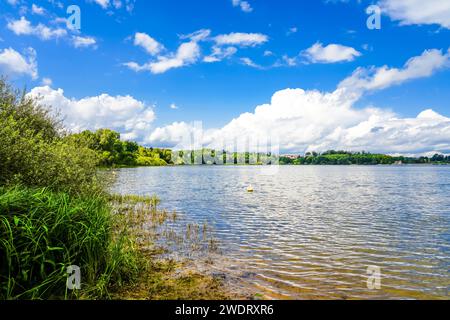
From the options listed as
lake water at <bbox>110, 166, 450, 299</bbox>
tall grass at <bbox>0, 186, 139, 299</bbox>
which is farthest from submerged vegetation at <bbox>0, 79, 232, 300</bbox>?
lake water at <bbox>110, 166, 450, 299</bbox>

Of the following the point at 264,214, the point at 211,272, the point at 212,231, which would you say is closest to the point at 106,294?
the point at 211,272

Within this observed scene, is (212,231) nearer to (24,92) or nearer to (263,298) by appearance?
(263,298)

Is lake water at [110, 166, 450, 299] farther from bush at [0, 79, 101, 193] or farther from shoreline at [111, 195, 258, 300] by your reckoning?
bush at [0, 79, 101, 193]

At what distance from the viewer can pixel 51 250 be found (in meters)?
8.16

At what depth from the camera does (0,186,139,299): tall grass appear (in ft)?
24.3

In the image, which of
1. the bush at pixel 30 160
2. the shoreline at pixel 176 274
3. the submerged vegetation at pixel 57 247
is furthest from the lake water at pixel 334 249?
the bush at pixel 30 160

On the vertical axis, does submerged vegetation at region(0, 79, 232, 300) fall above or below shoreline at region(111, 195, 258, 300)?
above

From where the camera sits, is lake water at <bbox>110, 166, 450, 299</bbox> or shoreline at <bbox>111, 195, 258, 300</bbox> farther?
lake water at <bbox>110, 166, 450, 299</bbox>

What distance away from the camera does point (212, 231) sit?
20203 millimetres

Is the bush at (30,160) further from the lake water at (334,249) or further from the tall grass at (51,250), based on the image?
the lake water at (334,249)

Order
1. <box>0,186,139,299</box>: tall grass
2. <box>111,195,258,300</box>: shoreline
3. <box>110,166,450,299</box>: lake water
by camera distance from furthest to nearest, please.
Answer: <box>110,166,450,299</box>: lake water
<box>111,195,258,300</box>: shoreline
<box>0,186,139,299</box>: tall grass

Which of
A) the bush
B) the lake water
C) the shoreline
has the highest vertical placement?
the bush

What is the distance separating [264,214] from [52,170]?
1765 cm

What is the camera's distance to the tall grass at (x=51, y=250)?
24.3 feet
